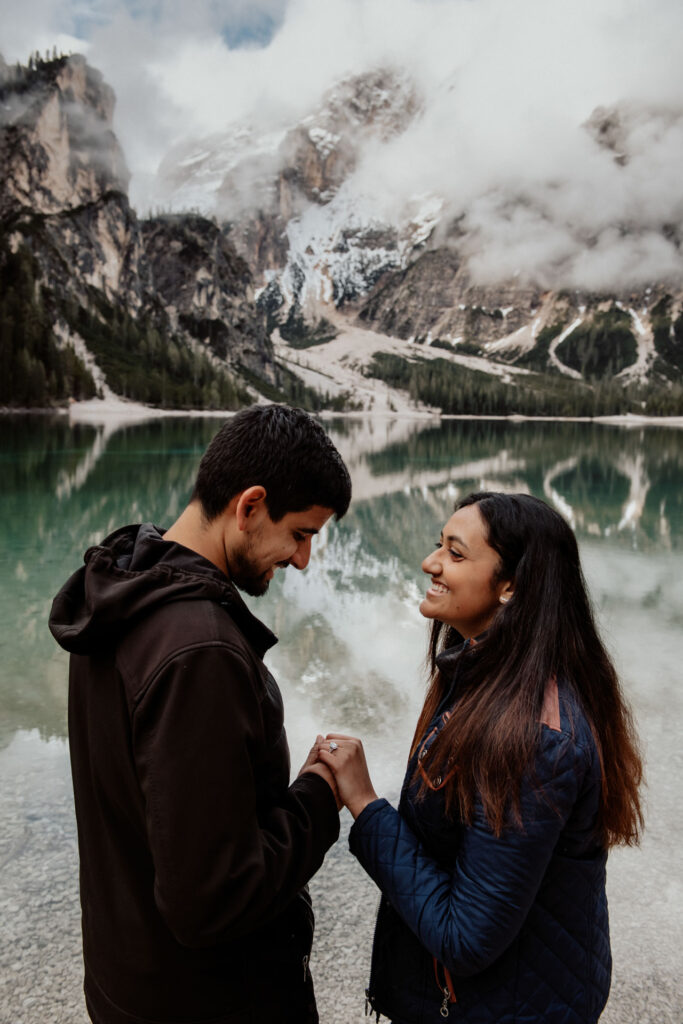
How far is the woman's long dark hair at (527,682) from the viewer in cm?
189

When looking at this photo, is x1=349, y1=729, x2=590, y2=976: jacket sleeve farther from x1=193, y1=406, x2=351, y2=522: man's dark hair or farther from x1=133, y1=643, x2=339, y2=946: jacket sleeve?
x1=193, y1=406, x2=351, y2=522: man's dark hair

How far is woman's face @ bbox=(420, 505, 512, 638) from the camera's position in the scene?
2393 mm

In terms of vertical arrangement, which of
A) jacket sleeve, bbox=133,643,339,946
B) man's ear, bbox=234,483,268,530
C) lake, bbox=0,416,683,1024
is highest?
man's ear, bbox=234,483,268,530

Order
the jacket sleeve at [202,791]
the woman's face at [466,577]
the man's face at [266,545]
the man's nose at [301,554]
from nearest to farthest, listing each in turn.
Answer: the jacket sleeve at [202,791] → the man's face at [266,545] → the man's nose at [301,554] → the woman's face at [466,577]

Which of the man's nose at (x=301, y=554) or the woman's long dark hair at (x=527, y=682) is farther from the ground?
the man's nose at (x=301, y=554)

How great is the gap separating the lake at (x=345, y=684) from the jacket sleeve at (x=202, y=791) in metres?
2.30

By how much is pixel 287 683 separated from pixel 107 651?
619cm

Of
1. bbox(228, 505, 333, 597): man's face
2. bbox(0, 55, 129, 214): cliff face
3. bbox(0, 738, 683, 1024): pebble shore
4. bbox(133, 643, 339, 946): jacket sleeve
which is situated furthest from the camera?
bbox(0, 55, 129, 214): cliff face

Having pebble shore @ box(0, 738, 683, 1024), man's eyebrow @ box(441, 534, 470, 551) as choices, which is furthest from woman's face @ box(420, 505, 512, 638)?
pebble shore @ box(0, 738, 683, 1024)

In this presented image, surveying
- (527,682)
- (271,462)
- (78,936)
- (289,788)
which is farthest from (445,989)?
(78,936)

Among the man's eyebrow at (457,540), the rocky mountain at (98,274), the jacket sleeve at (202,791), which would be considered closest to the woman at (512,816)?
the man's eyebrow at (457,540)

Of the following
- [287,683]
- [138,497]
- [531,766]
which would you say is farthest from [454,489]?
[531,766]

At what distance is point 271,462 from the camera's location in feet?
6.24

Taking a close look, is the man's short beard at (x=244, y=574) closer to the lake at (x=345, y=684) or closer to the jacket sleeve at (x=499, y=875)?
the jacket sleeve at (x=499, y=875)
